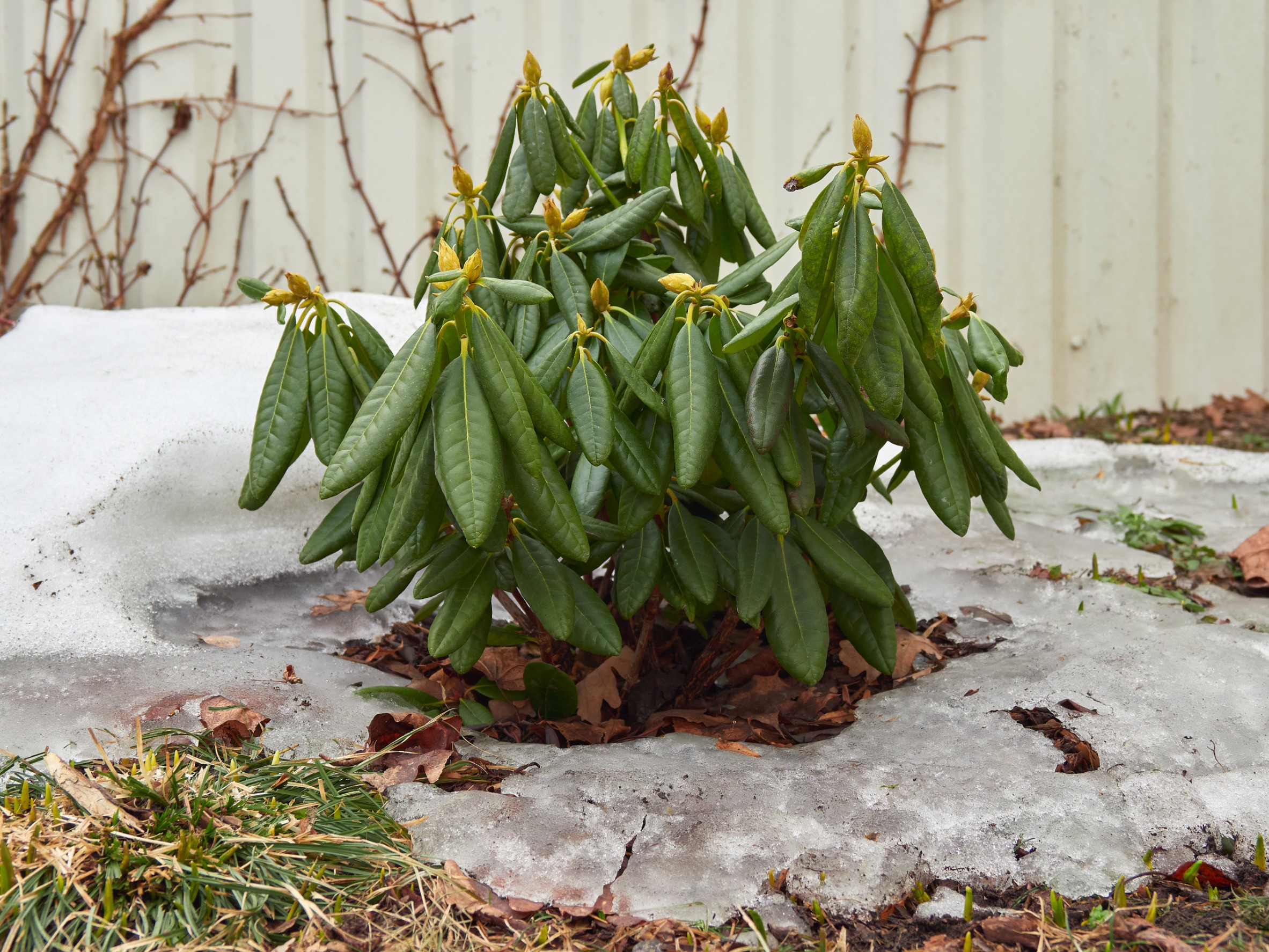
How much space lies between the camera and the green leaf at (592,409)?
1106mm

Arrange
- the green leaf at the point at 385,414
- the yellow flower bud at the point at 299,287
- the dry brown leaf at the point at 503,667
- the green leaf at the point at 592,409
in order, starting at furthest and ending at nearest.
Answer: the dry brown leaf at the point at 503,667
the yellow flower bud at the point at 299,287
the green leaf at the point at 592,409
the green leaf at the point at 385,414

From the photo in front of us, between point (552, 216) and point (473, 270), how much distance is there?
351 millimetres

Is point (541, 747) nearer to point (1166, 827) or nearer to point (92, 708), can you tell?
point (92, 708)

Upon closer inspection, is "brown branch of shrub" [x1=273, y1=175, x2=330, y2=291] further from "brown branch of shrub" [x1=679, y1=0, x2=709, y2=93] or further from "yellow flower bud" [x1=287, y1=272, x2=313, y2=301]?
"yellow flower bud" [x1=287, y1=272, x2=313, y2=301]

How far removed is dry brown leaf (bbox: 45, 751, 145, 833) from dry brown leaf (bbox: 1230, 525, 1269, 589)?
6.92 ft

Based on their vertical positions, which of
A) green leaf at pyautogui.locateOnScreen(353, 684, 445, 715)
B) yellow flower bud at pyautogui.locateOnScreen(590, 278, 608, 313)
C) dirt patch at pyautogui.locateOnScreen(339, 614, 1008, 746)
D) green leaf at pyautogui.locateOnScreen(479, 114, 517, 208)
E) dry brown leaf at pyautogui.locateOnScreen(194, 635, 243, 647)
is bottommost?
dirt patch at pyautogui.locateOnScreen(339, 614, 1008, 746)

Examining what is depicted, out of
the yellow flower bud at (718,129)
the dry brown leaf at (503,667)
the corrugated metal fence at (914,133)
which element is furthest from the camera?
the corrugated metal fence at (914,133)

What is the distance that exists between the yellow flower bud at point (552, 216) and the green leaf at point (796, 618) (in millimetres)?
581

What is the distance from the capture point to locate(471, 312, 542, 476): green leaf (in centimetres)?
102

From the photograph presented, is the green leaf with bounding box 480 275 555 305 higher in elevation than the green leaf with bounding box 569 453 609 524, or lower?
higher

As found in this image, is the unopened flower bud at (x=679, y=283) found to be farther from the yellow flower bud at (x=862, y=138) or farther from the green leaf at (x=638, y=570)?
the green leaf at (x=638, y=570)

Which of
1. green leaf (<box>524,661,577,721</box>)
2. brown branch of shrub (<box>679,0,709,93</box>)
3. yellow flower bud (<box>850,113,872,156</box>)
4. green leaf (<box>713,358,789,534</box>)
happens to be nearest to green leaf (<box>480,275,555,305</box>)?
green leaf (<box>713,358,789,534</box>)

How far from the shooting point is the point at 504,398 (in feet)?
3.36

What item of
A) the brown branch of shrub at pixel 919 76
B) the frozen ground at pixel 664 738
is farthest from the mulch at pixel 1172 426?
the brown branch of shrub at pixel 919 76
